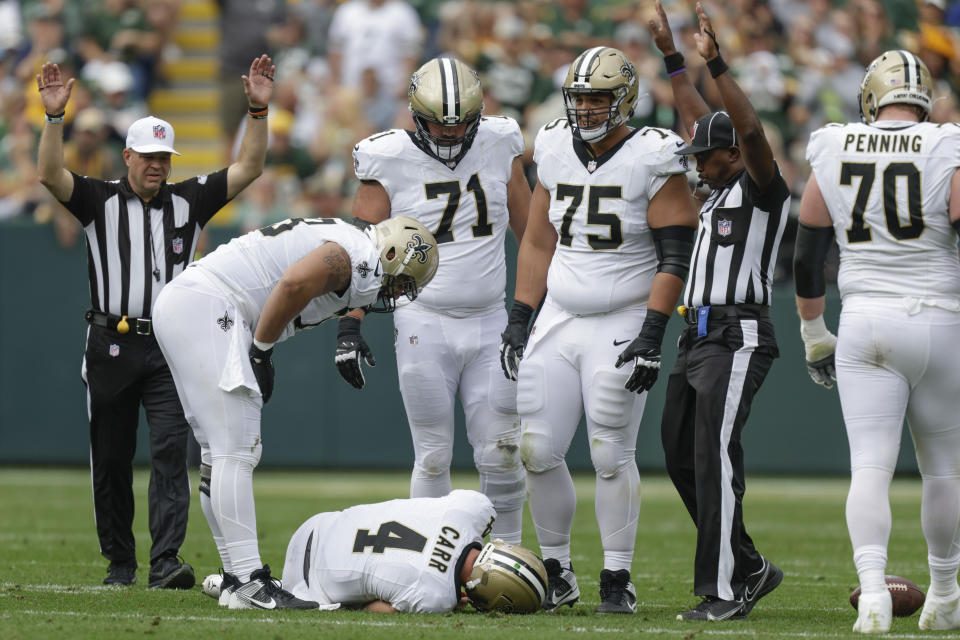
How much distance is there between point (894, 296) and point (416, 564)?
196cm

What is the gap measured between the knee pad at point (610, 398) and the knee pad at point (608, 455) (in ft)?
0.25

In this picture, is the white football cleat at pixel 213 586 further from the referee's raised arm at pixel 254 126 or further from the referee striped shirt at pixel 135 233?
the referee's raised arm at pixel 254 126

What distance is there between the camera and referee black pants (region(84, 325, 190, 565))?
261 inches

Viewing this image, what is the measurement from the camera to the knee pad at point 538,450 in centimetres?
577

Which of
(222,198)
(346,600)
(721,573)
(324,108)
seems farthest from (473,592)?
(324,108)

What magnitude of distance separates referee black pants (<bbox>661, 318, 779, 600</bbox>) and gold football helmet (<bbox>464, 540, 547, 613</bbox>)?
0.63m

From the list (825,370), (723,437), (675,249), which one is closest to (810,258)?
(825,370)

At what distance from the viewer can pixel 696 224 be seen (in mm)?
5805

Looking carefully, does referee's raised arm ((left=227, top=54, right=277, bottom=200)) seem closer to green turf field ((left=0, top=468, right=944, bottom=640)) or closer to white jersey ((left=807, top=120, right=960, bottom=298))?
green turf field ((left=0, top=468, right=944, bottom=640))

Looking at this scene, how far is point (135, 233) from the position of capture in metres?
6.73

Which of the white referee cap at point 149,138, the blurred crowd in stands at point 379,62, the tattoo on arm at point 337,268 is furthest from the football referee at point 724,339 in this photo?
the blurred crowd in stands at point 379,62

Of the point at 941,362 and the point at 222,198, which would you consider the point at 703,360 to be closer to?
the point at 941,362

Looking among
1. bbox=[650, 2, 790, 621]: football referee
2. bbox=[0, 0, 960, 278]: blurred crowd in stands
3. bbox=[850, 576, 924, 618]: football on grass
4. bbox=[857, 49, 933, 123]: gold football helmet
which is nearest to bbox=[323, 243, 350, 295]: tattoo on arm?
bbox=[650, 2, 790, 621]: football referee

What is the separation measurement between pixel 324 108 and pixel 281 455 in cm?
332
